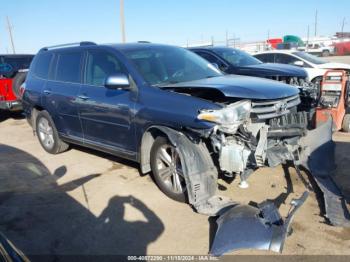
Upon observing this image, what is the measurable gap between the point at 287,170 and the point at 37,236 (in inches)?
136

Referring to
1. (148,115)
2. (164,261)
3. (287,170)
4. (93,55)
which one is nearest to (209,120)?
(148,115)

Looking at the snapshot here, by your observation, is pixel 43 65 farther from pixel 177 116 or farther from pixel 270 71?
pixel 270 71

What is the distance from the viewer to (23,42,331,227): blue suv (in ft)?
13.0

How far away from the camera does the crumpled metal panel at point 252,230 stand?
10.4ft

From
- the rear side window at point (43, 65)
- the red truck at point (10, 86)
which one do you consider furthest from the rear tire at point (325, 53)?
the rear side window at point (43, 65)

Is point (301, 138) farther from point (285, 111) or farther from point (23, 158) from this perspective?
point (23, 158)

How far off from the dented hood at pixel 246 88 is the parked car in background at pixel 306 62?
292 inches

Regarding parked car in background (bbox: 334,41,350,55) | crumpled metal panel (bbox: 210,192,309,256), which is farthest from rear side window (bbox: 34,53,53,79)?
parked car in background (bbox: 334,41,350,55)

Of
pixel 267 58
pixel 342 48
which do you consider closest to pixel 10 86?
pixel 267 58

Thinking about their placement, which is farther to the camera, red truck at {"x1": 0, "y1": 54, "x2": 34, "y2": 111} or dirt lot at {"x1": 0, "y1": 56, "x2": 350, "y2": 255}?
red truck at {"x1": 0, "y1": 54, "x2": 34, "y2": 111}

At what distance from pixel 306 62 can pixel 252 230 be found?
32.8 feet

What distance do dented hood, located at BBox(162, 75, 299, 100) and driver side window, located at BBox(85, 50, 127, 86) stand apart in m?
0.92

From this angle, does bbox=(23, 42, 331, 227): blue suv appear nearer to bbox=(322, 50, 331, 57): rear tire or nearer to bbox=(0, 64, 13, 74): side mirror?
bbox=(0, 64, 13, 74): side mirror

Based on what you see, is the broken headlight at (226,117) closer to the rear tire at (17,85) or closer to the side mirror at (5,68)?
the rear tire at (17,85)
